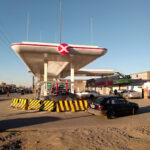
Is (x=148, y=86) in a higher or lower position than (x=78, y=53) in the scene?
lower

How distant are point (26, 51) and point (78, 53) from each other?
6175 millimetres

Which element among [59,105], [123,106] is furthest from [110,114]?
[59,105]

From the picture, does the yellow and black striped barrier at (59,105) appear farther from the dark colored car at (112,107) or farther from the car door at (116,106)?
the car door at (116,106)

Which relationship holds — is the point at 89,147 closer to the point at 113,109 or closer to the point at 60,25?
the point at 113,109

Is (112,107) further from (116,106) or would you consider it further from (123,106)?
(123,106)

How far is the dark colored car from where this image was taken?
970 centimetres

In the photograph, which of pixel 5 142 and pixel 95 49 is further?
pixel 95 49

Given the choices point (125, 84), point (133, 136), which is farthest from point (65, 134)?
point (125, 84)

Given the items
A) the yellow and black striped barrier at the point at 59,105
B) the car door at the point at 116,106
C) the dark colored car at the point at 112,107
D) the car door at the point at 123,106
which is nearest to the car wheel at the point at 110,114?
the dark colored car at the point at 112,107

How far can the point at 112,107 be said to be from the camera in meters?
9.92

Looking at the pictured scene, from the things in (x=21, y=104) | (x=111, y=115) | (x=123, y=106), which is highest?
(x=123, y=106)

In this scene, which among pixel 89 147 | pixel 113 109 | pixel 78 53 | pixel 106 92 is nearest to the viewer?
pixel 89 147

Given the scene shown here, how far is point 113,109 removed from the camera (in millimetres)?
9906

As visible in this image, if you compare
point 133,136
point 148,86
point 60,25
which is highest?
point 60,25
